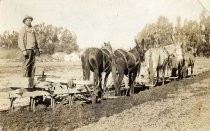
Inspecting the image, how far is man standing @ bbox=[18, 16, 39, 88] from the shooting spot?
5.51 meters

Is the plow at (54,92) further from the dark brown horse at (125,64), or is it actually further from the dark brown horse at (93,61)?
the dark brown horse at (125,64)

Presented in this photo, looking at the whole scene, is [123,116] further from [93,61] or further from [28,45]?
[28,45]

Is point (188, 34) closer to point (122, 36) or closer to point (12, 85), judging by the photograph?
point (122, 36)

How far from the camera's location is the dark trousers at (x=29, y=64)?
553 centimetres

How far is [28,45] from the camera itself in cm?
556

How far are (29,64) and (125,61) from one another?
2.36m

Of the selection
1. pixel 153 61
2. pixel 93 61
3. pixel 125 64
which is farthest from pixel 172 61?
pixel 93 61

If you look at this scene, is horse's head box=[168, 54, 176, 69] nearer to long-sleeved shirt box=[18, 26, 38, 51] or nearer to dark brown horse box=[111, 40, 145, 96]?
dark brown horse box=[111, 40, 145, 96]

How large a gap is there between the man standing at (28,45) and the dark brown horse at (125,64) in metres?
1.98

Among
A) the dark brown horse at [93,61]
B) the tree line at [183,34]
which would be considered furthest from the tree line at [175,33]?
the dark brown horse at [93,61]

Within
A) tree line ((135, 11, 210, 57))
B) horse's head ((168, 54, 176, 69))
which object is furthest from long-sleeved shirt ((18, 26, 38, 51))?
horse's head ((168, 54, 176, 69))

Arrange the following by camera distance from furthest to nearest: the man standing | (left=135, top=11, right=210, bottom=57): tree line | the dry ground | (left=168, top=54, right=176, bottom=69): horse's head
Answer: (left=168, top=54, right=176, bottom=69): horse's head
(left=135, top=11, right=210, bottom=57): tree line
the man standing
the dry ground

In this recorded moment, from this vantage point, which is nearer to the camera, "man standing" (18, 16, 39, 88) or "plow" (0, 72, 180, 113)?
"plow" (0, 72, 180, 113)

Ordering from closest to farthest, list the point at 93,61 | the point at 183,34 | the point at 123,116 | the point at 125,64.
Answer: the point at 123,116
the point at 93,61
the point at 125,64
the point at 183,34
